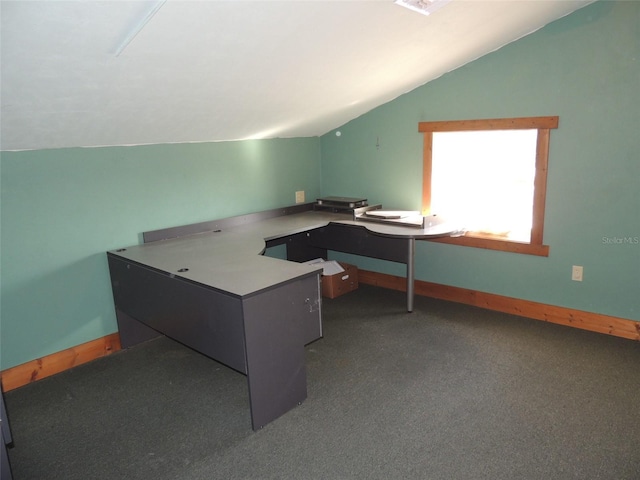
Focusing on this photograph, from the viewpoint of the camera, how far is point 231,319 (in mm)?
2006

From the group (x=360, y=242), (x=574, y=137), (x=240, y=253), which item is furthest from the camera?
(x=360, y=242)

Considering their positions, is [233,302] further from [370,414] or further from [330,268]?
[330,268]

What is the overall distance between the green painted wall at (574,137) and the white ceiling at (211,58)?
0.16 m

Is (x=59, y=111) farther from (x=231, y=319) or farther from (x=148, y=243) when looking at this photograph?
(x=231, y=319)

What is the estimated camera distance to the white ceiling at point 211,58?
1613 mm

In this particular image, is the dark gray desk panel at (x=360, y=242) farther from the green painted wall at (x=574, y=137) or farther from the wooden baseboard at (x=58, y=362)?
the wooden baseboard at (x=58, y=362)

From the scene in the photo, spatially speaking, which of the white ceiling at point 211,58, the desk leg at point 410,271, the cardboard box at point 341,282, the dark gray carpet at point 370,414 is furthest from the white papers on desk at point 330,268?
the white ceiling at point 211,58

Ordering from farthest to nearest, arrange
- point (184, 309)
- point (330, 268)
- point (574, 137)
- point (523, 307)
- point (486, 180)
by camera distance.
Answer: point (330, 268) → point (486, 180) → point (523, 307) → point (574, 137) → point (184, 309)

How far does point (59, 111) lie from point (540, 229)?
304 cm

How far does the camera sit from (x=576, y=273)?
3.06 m

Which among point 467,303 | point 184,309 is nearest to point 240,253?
point 184,309

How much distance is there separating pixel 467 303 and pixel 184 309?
7.57 ft

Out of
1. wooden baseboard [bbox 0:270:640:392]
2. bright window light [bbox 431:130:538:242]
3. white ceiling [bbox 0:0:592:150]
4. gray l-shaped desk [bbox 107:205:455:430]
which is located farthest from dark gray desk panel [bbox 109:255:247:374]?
bright window light [bbox 431:130:538:242]

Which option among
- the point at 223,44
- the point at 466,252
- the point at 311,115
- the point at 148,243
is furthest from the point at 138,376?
the point at 466,252
